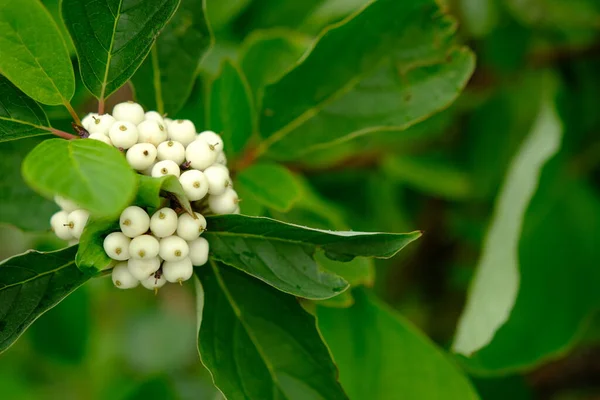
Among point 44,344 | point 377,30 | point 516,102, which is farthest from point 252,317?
A: point 516,102

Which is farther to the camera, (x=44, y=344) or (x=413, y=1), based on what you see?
(x=44, y=344)

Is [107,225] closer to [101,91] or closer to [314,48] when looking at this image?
[101,91]

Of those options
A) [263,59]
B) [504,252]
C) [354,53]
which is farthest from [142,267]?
[504,252]

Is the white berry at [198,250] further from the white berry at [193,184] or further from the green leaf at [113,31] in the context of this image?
the green leaf at [113,31]

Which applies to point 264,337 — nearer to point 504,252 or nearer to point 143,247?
point 143,247

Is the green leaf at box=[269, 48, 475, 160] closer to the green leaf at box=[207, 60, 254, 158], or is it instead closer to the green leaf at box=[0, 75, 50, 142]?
the green leaf at box=[207, 60, 254, 158]

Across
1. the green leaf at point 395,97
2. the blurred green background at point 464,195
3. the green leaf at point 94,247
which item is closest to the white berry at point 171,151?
the green leaf at point 94,247

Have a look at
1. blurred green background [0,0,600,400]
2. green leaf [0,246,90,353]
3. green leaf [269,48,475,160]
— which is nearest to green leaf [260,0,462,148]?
green leaf [269,48,475,160]
